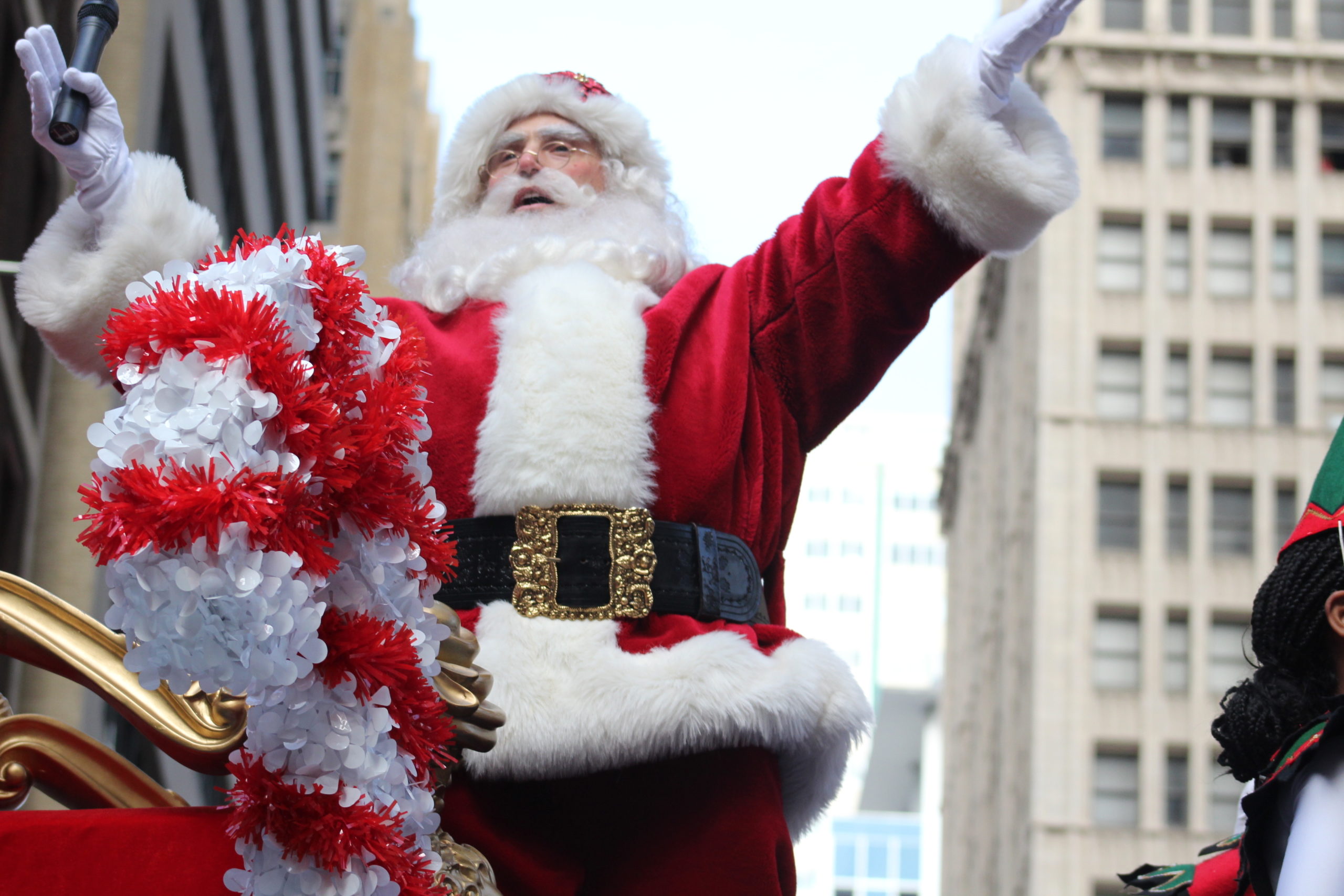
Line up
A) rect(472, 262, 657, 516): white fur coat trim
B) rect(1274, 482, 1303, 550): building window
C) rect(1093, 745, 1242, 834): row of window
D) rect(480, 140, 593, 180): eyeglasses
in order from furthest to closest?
rect(1274, 482, 1303, 550): building window, rect(1093, 745, 1242, 834): row of window, rect(480, 140, 593, 180): eyeglasses, rect(472, 262, 657, 516): white fur coat trim

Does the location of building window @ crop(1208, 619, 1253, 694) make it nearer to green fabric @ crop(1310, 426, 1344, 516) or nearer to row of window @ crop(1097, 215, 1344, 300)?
row of window @ crop(1097, 215, 1344, 300)

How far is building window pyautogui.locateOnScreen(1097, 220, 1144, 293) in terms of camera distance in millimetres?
41656

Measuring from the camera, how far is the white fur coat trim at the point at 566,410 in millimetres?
3773

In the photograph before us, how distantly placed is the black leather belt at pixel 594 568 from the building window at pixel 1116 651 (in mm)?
36798

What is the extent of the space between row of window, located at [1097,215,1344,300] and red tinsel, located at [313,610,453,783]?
3989cm

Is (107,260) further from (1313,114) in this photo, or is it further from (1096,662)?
(1313,114)

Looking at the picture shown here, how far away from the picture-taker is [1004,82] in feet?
12.8

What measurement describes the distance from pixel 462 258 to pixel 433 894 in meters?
1.79

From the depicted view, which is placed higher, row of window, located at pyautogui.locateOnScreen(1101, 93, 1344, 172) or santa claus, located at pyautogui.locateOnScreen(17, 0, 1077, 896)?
row of window, located at pyautogui.locateOnScreen(1101, 93, 1344, 172)

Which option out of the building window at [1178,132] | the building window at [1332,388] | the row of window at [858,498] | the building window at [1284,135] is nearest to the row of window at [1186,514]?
the building window at [1332,388]

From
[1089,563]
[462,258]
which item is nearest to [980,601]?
[1089,563]

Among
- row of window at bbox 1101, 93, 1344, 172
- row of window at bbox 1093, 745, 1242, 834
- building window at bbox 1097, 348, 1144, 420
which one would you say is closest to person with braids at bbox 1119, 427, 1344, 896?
row of window at bbox 1093, 745, 1242, 834

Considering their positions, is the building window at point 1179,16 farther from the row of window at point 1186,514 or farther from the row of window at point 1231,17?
the row of window at point 1186,514

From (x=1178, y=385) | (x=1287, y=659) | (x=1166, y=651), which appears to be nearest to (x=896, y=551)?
(x=1178, y=385)
